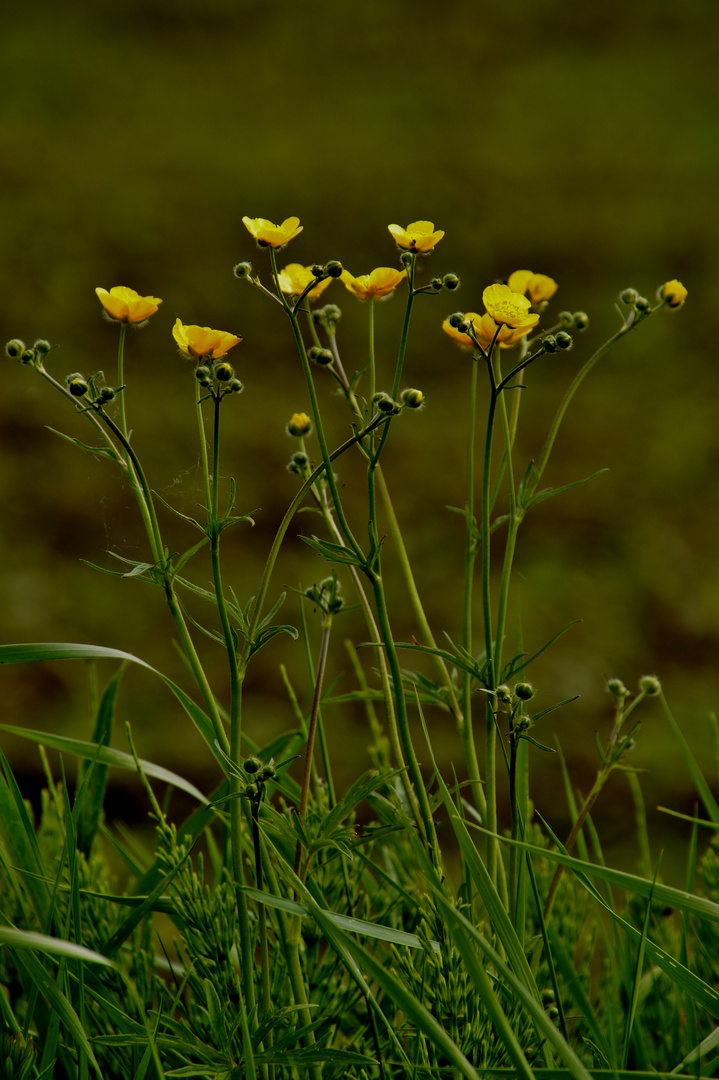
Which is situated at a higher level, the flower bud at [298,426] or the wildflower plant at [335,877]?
the flower bud at [298,426]

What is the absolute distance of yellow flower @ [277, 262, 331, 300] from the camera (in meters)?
0.38

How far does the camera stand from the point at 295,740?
49cm

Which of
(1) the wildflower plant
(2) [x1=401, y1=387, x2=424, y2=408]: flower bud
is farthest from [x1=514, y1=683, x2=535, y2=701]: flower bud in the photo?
(2) [x1=401, y1=387, x2=424, y2=408]: flower bud

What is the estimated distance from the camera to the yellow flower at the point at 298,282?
38cm

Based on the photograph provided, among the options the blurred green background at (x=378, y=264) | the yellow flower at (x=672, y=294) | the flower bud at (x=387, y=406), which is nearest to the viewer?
the flower bud at (x=387, y=406)

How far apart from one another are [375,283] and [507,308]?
0.07 meters

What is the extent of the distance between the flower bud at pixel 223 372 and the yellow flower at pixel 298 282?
5cm

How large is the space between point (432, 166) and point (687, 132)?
1.03m

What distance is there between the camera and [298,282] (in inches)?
15.4

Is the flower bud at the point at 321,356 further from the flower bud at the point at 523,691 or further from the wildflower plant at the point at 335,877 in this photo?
the flower bud at the point at 523,691

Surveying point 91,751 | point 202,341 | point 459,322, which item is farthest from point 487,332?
point 91,751

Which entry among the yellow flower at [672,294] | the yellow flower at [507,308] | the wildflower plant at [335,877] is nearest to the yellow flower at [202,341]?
the wildflower plant at [335,877]

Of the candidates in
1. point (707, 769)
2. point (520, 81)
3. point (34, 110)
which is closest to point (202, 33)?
point (34, 110)

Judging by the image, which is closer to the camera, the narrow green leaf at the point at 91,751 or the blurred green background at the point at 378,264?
the narrow green leaf at the point at 91,751
